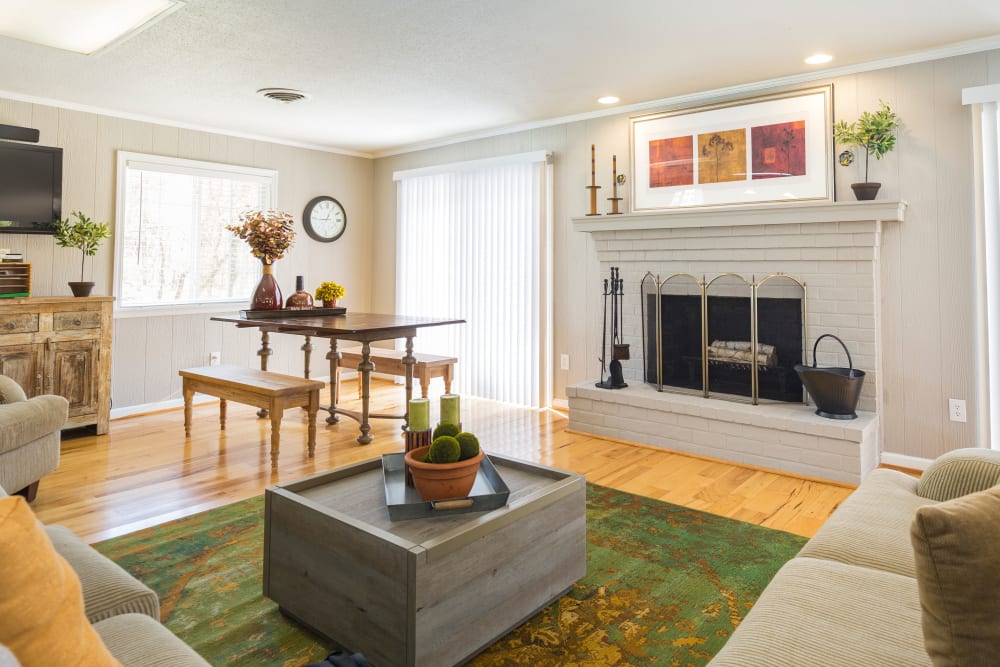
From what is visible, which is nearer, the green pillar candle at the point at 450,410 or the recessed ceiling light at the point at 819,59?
the green pillar candle at the point at 450,410

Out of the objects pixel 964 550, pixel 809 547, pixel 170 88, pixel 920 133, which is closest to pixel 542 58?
pixel 920 133

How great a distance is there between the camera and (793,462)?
3.44 m

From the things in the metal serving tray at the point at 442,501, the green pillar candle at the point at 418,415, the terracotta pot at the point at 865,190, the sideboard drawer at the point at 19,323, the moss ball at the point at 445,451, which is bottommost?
the metal serving tray at the point at 442,501

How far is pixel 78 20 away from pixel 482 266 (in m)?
3.32

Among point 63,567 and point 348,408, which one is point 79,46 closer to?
point 348,408

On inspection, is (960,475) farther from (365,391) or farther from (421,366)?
(421,366)

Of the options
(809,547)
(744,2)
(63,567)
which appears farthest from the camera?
(744,2)

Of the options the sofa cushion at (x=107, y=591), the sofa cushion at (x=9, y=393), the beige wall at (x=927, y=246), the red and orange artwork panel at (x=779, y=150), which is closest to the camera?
the sofa cushion at (x=107, y=591)

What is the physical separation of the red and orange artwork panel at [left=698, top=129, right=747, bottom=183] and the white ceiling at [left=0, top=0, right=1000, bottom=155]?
1.08 ft

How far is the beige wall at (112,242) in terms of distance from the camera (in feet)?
14.5

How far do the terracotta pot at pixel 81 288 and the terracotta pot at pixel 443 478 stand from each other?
3.57 m

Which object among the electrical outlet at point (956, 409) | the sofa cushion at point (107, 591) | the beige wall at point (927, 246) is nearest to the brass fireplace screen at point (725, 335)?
the beige wall at point (927, 246)

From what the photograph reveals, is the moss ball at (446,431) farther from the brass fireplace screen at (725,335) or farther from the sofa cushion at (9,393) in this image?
the brass fireplace screen at (725,335)

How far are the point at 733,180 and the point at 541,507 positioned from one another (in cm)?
302
